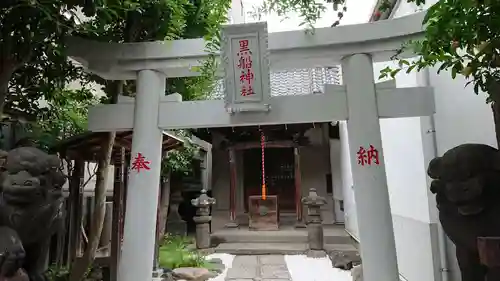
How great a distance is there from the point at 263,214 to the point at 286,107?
27.2 ft

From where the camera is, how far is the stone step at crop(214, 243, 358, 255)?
9352mm

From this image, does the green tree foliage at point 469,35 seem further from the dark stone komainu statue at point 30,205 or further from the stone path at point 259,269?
the stone path at point 259,269

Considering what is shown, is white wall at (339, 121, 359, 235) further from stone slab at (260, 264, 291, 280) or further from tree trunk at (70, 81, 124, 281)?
tree trunk at (70, 81, 124, 281)

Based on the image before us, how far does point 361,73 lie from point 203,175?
1017 centimetres

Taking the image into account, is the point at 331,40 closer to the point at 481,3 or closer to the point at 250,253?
the point at 481,3

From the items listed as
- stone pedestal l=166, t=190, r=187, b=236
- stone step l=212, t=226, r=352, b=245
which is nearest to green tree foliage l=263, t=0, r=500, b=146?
stone step l=212, t=226, r=352, b=245

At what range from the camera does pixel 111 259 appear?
16.6 ft

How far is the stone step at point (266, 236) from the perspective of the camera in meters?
10.5

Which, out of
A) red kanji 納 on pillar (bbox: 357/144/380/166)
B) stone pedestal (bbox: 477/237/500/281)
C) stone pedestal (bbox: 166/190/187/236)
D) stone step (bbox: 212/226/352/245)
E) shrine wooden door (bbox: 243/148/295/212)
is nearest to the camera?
stone pedestal (bbox: 477/237/500/281)

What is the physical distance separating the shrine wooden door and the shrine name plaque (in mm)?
1503

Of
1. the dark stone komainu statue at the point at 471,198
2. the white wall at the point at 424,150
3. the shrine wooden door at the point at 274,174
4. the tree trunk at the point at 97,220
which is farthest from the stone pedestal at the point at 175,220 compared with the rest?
the dark stone komainu statue at the point at 471,198

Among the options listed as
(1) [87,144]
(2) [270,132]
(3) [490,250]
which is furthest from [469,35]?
(2) [270,132]

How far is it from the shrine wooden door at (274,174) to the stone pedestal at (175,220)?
9.22ft

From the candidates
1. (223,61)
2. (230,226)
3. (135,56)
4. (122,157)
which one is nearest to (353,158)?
(223,61)
